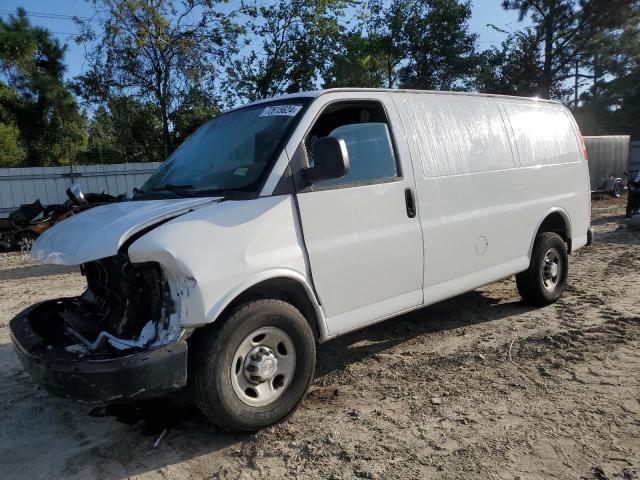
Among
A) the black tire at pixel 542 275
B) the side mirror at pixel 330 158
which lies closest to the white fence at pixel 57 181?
the black tire at pixel 542 275

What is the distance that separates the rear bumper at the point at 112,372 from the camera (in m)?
2.62

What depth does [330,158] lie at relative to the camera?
3152 mm

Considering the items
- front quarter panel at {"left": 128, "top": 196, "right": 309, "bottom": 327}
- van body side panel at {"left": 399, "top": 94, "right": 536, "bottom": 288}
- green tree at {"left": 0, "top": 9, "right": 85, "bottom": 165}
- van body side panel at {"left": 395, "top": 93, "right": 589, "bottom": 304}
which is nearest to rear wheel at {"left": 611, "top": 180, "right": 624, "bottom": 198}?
van body side panel at {"left": 395, "top": 93, "right": 589, "bottom": 304}

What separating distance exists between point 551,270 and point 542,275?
0.23 m

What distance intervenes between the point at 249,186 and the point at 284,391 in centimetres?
133

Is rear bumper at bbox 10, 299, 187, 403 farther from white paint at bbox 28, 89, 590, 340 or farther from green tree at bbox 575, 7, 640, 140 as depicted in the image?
green tree at bbox 575, 7, 640, 140

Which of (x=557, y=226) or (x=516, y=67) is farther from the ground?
(x=516, y=67)

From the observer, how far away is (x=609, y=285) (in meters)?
6.32

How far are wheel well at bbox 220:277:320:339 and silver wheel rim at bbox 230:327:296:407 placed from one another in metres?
0.22

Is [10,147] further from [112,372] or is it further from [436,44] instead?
[112,372]

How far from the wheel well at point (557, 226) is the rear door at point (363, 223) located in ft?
7.37

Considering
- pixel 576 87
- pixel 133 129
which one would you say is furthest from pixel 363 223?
pixel 576 87

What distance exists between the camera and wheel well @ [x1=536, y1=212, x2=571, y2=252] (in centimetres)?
545

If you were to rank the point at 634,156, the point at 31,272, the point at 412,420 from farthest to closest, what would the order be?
the point at 634,156, the point at 31,272, the point at 412,420
